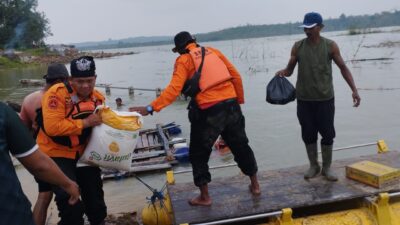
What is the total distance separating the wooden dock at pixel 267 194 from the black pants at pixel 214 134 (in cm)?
36

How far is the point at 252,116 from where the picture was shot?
56.0ft

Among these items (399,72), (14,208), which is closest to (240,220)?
(14,208)

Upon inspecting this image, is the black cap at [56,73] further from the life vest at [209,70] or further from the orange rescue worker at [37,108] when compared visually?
the life vest at [209,70]

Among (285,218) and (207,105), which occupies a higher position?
(207,105)

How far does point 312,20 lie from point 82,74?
2697 millimetres

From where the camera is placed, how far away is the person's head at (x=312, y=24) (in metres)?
4.90

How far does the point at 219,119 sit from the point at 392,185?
216 cm

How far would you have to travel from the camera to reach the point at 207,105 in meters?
4.38

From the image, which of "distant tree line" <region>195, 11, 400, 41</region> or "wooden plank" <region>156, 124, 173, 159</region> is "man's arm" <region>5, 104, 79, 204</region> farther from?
"distant tree line" <region>195, 11, 400, 41</region>

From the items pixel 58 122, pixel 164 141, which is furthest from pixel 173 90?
pixel 164 141

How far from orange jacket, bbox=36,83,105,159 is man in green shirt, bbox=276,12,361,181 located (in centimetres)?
268

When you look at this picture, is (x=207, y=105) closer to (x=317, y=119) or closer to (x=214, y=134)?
(x=214, y=134)

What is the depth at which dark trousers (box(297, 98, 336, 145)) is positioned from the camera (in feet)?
16.6

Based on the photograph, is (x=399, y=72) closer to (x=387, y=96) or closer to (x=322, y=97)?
(x=387, y=96)
